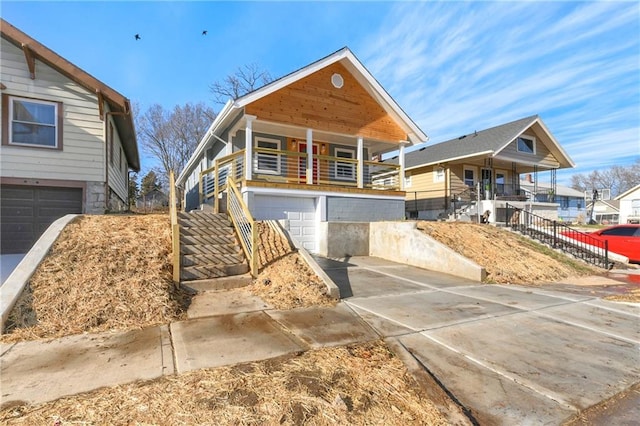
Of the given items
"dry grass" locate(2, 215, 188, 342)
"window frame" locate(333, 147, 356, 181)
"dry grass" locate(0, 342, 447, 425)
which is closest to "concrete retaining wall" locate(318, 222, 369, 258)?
"window frame" locate(333, 147, 356, 181)

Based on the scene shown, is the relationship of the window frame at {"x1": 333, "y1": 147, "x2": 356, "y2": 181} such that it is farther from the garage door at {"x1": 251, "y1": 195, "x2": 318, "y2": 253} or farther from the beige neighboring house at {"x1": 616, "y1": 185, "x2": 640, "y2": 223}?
the beige neighboring house at {"x1": 616, "y1": 185, "x2": 640, "y2": 223}

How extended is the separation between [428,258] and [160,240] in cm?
694

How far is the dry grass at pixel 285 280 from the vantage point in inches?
211

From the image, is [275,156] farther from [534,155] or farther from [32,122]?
[534,155]

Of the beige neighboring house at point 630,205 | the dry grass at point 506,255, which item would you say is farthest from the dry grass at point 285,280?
the beige neighboring house at point 630,205

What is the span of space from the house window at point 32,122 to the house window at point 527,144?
22978mm

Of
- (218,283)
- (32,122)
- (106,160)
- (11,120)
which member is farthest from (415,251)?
(11,120)

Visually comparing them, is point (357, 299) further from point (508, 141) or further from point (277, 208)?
point (508, 141)

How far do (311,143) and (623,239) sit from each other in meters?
11.7

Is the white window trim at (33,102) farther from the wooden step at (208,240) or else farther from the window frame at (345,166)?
the window frame at (345,166)

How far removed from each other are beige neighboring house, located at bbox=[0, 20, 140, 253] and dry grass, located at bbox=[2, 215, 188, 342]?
373 centimetres

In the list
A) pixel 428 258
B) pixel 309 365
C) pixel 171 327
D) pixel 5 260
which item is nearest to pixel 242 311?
pixel 171 327

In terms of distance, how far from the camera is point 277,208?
36.8ft

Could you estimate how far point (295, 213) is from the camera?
11516 millimetres
